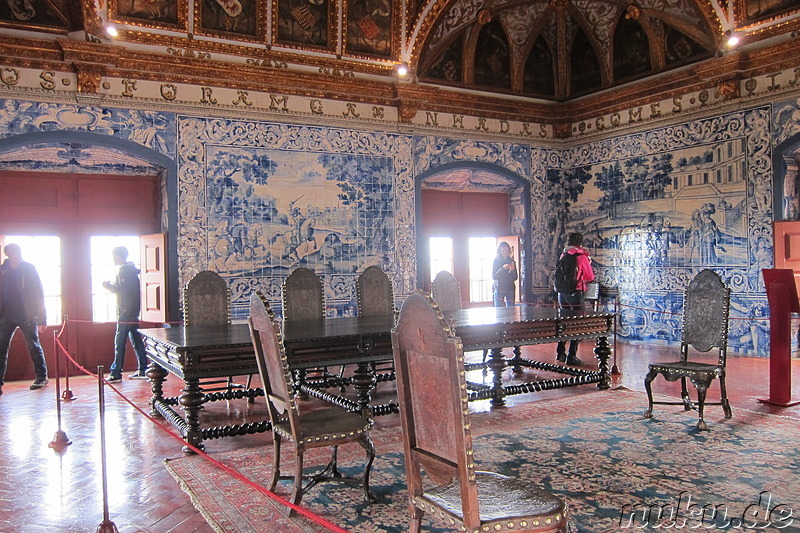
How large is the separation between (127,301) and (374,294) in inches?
129

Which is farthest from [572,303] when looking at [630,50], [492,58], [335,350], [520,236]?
[492,58]

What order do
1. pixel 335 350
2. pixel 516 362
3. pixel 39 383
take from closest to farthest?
pixel 335 350 → pixel 39 383 → pixel 516 362

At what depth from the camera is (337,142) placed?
390 inches

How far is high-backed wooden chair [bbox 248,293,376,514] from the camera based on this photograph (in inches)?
147

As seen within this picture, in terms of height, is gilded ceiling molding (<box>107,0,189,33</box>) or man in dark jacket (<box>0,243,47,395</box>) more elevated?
gilded ceiling molding (<box>107,0,189,33</box>)

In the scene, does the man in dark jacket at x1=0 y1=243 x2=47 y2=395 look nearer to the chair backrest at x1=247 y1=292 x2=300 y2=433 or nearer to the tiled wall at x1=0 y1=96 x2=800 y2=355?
the tiled wall at x1=0 y1=96 x2=800 y2=355

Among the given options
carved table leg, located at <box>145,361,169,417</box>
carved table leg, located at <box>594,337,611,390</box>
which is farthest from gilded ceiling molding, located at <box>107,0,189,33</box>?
carved table leg, located at <box>594,337,611,390</box>

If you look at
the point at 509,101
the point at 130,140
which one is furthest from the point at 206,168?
the point at 509,101

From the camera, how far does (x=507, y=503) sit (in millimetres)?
2609

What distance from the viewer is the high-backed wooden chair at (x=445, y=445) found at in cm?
246

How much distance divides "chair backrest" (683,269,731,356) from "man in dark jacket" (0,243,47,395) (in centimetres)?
705

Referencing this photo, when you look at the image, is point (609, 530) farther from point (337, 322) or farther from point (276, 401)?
point (337, 322)

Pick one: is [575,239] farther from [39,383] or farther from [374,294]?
[39,383]

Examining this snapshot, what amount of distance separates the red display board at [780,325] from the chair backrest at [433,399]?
4591 millimetres
